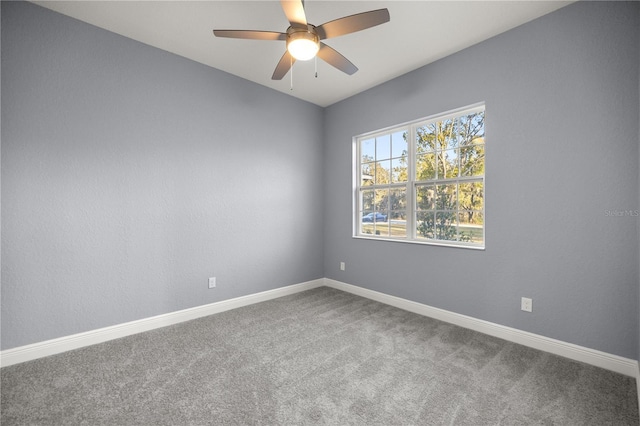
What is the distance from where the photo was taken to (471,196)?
2879 mm

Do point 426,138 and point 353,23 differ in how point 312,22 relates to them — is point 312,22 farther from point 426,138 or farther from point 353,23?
point 426,138

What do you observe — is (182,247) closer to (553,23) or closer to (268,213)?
(268,213)

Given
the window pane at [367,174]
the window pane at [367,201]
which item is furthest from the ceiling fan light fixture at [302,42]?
the window pane at [367,201]

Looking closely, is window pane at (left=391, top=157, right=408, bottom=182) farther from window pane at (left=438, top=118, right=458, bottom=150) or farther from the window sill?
the window sill

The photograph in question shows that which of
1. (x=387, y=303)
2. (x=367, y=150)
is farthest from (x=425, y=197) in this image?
(x=387, y=303)

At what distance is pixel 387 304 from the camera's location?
3445 millimetres

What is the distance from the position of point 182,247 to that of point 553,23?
12.8 ft

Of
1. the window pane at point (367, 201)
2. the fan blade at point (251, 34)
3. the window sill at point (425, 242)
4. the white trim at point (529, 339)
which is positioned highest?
the fan blade at point (251, 34)

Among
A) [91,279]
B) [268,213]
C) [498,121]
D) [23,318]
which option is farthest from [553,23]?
[23,318]

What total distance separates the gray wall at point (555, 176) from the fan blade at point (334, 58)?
1.22 m

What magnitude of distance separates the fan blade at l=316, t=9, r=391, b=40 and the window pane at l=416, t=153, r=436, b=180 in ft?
5.78

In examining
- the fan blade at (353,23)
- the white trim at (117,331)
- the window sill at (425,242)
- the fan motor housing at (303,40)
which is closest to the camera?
the fan blade at (353,23)

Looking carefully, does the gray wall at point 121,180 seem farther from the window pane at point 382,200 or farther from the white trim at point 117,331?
the window pane at point 382,200

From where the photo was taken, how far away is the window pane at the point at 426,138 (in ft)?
10.3
